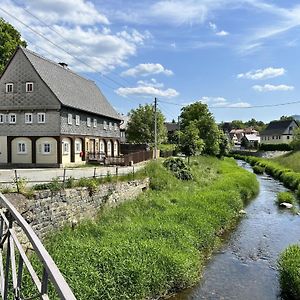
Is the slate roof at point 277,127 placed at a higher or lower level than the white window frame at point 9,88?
lower

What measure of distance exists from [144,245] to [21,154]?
22620 mm

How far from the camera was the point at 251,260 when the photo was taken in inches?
580

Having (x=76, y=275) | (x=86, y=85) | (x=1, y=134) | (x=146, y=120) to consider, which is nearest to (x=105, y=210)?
(x=76, y=275)

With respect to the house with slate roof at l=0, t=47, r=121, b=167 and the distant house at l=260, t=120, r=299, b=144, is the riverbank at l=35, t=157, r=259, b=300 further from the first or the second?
the distant house at l=260, t=120, r=299, b=144

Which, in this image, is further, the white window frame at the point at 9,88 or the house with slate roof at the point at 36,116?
the white window frame at the point at 9,88

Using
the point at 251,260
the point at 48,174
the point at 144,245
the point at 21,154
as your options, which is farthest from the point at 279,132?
the point at 144,245

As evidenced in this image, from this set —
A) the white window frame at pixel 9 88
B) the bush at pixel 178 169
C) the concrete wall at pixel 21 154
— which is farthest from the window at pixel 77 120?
the bush at pixel 178 169

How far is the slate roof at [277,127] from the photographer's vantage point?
319 ft

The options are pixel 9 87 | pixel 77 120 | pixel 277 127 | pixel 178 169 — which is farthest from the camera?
pixel 277 127

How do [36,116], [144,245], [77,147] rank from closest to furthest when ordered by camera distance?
[144,245], [36,116], [77,147]

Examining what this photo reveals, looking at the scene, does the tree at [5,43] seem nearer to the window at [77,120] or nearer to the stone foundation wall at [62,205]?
the window at [77,120]

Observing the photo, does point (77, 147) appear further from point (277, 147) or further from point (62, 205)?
point (277, 147)

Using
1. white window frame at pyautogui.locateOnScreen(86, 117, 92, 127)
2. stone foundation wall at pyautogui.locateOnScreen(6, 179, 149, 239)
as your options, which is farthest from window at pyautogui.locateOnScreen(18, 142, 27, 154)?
stone foundation wall at pyautogui.locateOnScreen(6, 179, 149, 239)

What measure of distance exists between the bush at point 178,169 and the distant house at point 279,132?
67943 millimetres
